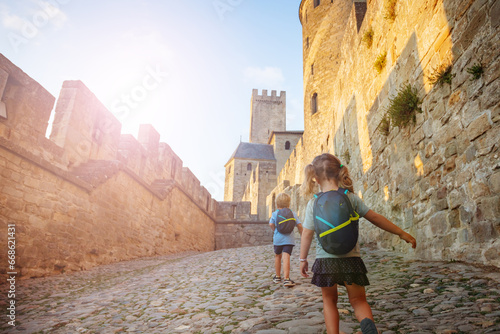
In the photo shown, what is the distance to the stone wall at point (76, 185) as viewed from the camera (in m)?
5.08

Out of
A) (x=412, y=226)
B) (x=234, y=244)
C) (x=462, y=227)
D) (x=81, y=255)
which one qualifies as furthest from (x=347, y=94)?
(x=234, y=244)

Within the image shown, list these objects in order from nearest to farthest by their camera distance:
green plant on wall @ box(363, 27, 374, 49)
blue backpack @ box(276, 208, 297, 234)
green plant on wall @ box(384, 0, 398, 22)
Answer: blue backpack @ box(276, 208, 297, 234) < green plant on wall @ box(384, 0, 398, 22) < green plant on wall @ box(363, 27, 374, 49)

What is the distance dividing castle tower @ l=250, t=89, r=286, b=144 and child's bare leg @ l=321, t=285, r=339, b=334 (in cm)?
5530

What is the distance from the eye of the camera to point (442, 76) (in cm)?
350

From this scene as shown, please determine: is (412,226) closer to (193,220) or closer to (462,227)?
(462,227)

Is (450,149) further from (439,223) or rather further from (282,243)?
(282,243)

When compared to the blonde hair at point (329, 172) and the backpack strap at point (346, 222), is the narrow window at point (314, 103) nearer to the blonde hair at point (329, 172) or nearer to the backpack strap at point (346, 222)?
the blonde hair at point (329, 172)

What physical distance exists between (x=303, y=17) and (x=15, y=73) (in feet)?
69.3

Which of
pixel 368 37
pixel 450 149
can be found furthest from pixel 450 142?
pixel 368 37

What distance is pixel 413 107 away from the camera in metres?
4.25

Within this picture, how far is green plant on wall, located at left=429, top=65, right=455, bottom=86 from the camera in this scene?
134 inches

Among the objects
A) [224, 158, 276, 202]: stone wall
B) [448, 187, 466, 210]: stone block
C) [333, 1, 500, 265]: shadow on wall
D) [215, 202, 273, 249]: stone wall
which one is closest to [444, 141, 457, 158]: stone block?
[333, 1, 500, 265]: shadow on wall

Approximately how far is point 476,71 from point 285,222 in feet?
9.21

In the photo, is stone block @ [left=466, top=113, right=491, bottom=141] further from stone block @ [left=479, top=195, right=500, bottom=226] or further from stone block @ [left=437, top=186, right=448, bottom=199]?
stone block @ [left=437, top=186, right=448, bottom=199]
